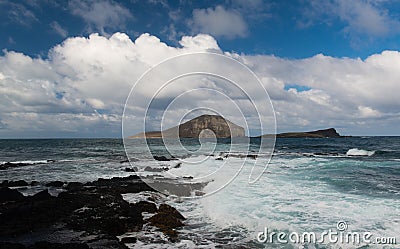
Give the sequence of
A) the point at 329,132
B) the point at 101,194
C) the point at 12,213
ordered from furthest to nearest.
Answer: the point at 329,132, the point at 101,194, the point at 12,213

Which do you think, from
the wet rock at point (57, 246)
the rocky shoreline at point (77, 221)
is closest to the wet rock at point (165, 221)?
the rocky shoreline at point (77, 221)

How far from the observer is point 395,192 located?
13.8m

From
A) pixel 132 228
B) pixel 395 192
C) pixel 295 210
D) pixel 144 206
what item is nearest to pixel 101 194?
pixel 144 206

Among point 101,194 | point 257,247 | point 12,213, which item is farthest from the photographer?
point 101,194

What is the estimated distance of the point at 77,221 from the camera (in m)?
9.44

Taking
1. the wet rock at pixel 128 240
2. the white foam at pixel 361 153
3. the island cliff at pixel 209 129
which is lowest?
the wet rock at pixel 128 240

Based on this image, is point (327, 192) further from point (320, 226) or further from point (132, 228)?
point (132, 228)

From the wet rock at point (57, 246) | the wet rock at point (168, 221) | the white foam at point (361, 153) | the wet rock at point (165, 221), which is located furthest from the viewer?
the white foam at point (361, 153)

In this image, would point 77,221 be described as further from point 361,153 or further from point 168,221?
point 361,153

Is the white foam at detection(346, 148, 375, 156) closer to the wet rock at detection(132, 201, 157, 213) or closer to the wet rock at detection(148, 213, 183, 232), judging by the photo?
the wet rock at detection(132, 201, 157, 213)

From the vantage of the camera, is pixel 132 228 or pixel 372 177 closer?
pixel 132 228

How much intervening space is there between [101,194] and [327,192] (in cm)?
1070

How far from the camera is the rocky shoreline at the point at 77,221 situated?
309 inches

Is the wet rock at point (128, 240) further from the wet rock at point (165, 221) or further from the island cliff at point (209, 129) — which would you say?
the island cliff at point (209, 129)
